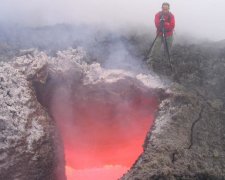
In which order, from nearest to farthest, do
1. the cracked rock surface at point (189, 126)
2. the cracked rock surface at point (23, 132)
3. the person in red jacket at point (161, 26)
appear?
the cracked rock surface at point (189, 126), the cracked rock surface at point (23, 132), the person in red jacket at point (161, 26)

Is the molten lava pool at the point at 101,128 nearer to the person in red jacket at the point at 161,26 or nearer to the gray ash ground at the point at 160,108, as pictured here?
the gray ash ground at the point at 160,108

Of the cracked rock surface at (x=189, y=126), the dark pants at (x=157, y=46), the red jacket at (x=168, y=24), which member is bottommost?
the cracked rock surface at (x=189, y=126)

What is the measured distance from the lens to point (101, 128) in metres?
9.00

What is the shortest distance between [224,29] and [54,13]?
5.07m

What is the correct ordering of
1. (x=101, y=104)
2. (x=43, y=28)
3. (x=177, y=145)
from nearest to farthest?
1. (x=177, y=145)
2. (x=101, y=104)
3. (x=43, y=28)

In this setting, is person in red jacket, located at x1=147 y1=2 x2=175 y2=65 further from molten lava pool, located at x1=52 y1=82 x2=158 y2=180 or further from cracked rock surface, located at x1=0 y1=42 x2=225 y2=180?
molten lava pool, located at x1=52 y1=82 x2=158 y2=180

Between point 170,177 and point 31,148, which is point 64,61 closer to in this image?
point 31,148

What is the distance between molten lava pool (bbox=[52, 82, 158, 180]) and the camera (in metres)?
8.36

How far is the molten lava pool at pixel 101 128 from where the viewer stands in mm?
8359

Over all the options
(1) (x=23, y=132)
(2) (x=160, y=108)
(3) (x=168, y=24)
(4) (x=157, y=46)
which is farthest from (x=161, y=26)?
(1) (x=23, y=132)

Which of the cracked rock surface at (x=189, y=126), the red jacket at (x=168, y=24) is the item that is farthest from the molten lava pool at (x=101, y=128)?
the red jacket at (x=168, y=24)

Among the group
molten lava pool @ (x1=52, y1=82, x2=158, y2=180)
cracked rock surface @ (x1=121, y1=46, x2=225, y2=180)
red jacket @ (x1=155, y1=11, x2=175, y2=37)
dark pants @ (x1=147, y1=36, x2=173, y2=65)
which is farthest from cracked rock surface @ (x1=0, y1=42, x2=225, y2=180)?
red jacket @ (x1=155, y1=11, x2=175, y2=37)

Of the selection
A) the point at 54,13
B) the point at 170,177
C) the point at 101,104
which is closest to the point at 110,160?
the point at 101,104

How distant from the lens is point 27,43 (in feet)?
29.0
